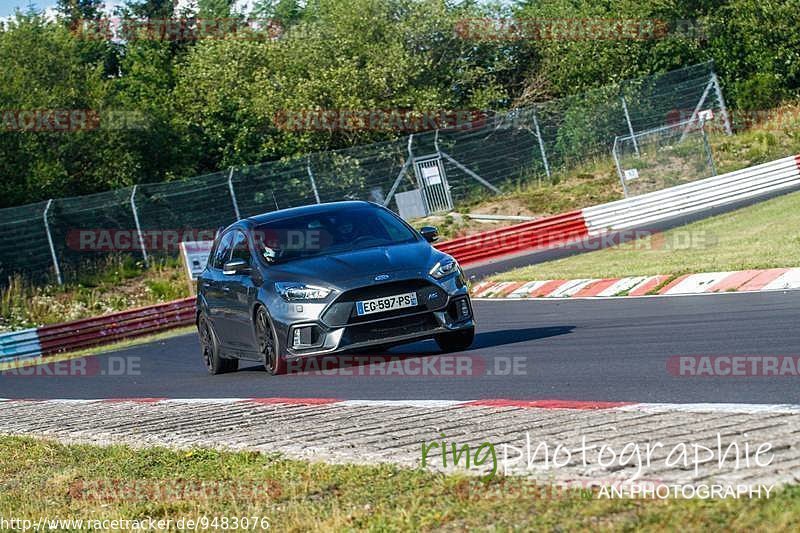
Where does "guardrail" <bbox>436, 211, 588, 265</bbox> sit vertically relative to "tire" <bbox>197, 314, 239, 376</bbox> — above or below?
below

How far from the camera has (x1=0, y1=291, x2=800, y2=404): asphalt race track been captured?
8086 mm

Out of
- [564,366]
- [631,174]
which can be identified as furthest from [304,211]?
[631,174]

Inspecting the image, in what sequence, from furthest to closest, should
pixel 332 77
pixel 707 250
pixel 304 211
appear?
pixel 332 77 → pixel 707 250 → pixel 304 211

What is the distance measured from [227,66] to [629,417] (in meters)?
40.4

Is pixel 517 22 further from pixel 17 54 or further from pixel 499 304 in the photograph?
pixel 499 304

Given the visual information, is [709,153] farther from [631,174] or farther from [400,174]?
[400,174]

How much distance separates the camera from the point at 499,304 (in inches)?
734

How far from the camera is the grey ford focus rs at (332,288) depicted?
1089 cm

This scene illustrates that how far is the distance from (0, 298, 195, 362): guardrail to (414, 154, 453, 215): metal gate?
29.9 ft

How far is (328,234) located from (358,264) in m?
0.98

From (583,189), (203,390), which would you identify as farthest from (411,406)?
(583,189)

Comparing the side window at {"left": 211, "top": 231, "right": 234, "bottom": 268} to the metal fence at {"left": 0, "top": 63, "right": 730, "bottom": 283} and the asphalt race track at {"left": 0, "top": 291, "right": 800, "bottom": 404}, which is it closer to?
the asphalt race track at {"left": 0, "top": 291, "right": 800, "bottom": 404}

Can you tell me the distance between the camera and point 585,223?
1203 inches

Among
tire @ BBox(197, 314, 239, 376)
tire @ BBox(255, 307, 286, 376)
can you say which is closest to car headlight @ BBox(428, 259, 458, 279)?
tire @ BBox(255, 307, 286, 376)
